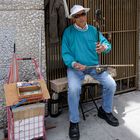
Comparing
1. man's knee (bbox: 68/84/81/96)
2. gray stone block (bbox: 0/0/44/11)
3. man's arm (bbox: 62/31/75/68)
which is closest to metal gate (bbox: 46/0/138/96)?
man's arm (bbox: 62/31/75/68)

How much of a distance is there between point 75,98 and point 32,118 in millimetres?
640

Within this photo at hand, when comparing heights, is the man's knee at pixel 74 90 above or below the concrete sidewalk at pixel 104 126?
above

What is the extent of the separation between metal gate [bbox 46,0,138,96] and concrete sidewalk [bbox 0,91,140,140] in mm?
639

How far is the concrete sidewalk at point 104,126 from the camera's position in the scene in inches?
128

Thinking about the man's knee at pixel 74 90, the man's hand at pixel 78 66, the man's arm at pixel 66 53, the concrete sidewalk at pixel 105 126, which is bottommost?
the concrete sidewalk at pixel 105 126

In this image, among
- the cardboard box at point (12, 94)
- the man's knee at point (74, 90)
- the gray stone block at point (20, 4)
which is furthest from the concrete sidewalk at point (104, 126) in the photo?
the gray stone block at point (20, 4)

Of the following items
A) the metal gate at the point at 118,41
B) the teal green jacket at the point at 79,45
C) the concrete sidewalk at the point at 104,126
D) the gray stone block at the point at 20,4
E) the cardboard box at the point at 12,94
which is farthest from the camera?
the metal gate at the point at 118,41

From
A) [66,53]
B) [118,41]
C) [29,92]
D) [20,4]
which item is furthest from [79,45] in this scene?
[118,41]

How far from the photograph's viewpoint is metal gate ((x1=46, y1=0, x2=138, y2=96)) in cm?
393

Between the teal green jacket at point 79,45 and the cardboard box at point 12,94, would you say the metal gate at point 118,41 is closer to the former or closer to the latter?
the teal green jacket at point 79,45

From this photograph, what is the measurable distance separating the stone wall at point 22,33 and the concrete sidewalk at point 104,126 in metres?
0.78

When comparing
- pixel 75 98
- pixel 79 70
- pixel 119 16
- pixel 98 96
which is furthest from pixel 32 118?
pixel 119 16

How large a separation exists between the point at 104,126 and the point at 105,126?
14mm

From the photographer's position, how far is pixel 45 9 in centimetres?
364
